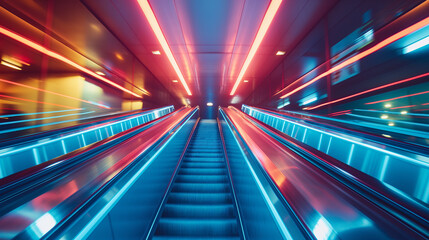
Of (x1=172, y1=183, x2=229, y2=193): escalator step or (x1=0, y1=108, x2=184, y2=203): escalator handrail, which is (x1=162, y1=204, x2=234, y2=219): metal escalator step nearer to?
(x1=172, y1=183, x2=229, y2=193): escalator step

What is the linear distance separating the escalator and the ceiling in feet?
10.8

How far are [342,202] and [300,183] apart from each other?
230 millimetres

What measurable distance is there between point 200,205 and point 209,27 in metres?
4.10

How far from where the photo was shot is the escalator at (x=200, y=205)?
74.8 inches

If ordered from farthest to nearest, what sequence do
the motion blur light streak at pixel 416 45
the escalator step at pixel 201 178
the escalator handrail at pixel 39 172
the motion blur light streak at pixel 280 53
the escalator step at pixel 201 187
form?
the motion blur light streak at pixel 280 53 → the escalator step at pixel 201 178 → the escalator step at pixel 201 187 → the motion blur light streak at pixel 416 45 → the escalator handrail at pixel 39 172

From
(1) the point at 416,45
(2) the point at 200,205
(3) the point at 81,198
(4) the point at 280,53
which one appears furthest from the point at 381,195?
(4) the point at 280,53

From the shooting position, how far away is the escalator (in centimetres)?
190

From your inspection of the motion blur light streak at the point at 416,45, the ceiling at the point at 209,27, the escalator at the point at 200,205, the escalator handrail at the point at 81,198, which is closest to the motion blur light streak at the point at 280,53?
the ceiling at the point at 209,27

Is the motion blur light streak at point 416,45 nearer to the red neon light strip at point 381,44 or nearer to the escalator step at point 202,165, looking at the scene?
the red neon light strip at point 381,44

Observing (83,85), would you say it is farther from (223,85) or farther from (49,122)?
(223,85)

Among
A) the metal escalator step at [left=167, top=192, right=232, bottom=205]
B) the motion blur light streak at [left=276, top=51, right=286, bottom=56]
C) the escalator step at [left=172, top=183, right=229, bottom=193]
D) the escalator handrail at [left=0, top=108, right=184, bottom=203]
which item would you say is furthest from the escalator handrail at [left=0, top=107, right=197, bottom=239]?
the motion blur light streak at [left=276, top=51, right=286, bottom=56]

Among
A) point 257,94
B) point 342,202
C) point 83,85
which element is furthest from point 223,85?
point 342,202

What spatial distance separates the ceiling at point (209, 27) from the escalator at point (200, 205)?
330cm

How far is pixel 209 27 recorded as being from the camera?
428 centimetres
